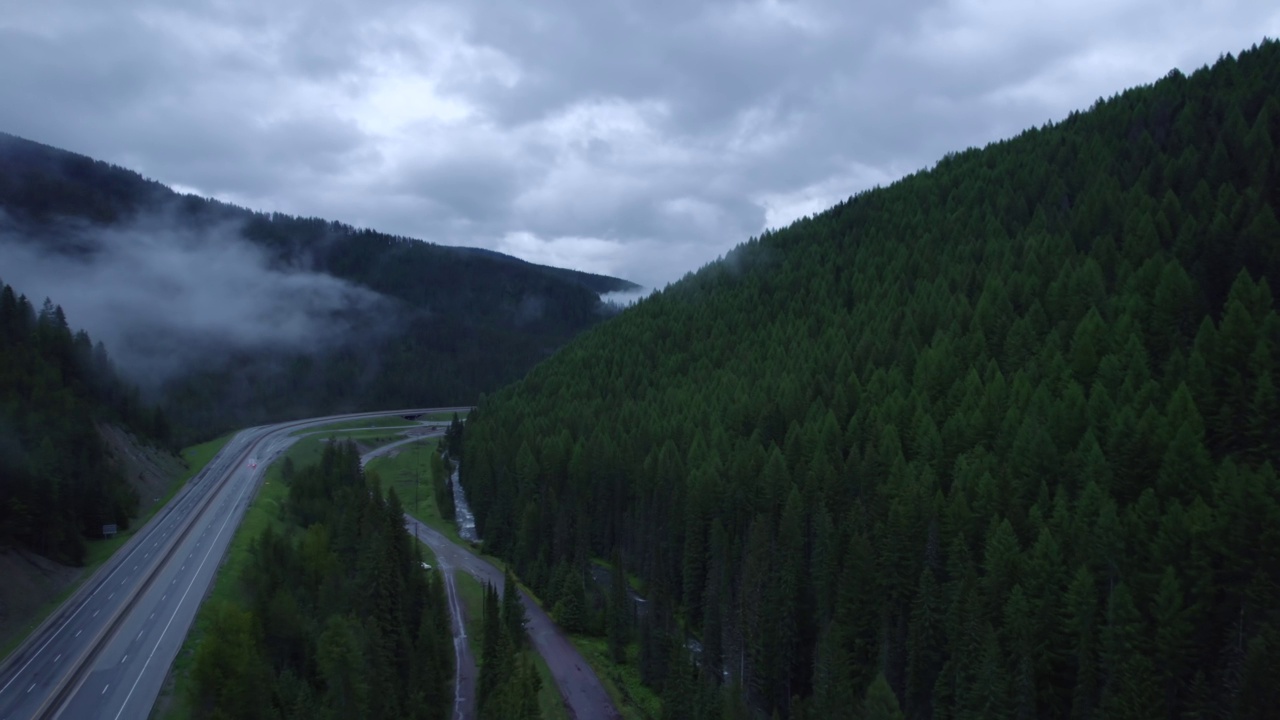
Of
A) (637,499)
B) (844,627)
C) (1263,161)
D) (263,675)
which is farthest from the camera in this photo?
(637,499)

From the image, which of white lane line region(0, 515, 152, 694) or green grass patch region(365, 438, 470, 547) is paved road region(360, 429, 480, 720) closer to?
green grass patch region(365, 438, 470, 547)

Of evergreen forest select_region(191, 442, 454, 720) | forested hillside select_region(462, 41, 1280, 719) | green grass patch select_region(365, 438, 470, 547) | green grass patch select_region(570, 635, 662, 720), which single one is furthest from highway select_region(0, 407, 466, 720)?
forested hillside select_region(462, 41, 1280, 719)

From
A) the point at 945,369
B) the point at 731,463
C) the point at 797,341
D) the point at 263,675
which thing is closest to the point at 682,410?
the point at 797,341

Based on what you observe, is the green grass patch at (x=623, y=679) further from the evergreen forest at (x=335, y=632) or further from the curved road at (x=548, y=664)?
the evergreen forest at (x=335, y=632)

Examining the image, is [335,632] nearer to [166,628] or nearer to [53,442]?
[166,628]

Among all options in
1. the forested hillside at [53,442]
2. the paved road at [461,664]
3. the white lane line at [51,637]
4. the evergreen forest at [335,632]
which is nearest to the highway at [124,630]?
the white lane line at [51,637]

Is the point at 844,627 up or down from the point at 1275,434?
down

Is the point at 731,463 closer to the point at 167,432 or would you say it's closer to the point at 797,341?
the point at 797,341
